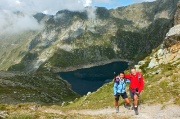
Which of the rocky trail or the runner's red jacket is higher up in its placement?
the runner's red jacket

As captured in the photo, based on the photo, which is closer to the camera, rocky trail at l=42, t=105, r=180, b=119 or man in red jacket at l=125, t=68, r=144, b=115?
rocky trail at l=42, t=105, r=180, b=119

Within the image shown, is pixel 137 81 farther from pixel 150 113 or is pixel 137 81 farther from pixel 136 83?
pixel 150 113

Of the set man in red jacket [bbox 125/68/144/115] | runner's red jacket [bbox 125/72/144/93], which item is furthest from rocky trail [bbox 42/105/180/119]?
runner's red jacket [bbox 125/72/144/93]

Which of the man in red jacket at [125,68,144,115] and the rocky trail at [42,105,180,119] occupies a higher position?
the man in red jacket at [125,68,144,115]

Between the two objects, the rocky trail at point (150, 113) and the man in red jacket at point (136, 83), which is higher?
the man in red jacket at point (136, 83)

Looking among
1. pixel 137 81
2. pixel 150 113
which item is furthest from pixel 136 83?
pixel 150 113

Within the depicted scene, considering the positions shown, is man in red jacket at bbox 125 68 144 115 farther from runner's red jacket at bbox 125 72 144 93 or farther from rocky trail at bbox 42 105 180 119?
rocky trail at bbox 42 105 180 119

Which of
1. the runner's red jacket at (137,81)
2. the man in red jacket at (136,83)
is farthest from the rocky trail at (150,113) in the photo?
the runner's red jacket at (137,81)

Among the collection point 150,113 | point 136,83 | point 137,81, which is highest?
point 137,81

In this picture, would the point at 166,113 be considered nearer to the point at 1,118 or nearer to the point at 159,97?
the point at 159,97

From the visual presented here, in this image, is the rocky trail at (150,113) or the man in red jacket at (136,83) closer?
the rocky trail at (150,113)

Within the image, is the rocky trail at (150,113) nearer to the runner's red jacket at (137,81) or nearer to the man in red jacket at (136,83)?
the man in red jacket at (136,83)

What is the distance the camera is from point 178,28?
61719 millimetres

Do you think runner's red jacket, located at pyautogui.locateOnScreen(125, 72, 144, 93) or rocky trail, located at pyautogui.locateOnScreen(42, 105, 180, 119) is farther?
runner's red jacket, located at pyautogui.locateOnScreen(125, 72, 144, 93)
